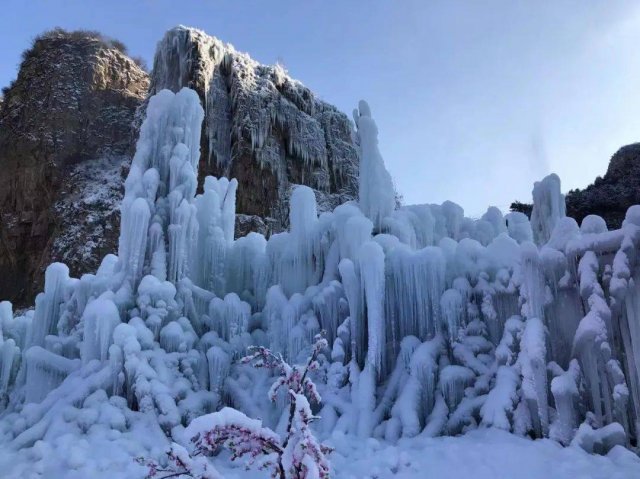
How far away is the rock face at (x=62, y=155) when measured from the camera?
24.0 meters

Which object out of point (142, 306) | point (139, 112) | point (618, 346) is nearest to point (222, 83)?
point (139, 112)

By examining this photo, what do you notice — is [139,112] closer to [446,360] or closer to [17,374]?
[17,374]

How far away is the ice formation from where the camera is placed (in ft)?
25.3

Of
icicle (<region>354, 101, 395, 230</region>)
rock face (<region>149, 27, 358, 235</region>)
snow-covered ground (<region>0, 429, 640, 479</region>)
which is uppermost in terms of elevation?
rock face (<region>149, 27, 358, 235</region>)

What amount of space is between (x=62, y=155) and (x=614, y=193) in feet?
75.4

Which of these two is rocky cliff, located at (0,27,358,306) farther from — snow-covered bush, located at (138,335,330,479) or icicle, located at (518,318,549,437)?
snow-covered bush, located at (138,335,330,479)

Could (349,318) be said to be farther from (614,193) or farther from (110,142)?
(110,142)

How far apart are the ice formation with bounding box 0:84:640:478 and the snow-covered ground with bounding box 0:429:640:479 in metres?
0.29

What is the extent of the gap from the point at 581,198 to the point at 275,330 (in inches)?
718

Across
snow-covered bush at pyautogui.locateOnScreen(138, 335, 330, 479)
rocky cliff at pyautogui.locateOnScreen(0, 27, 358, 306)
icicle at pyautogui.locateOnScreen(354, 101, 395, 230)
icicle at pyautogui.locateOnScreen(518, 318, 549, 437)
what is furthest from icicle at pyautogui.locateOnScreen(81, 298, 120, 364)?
rocky cliff at pyautogui.locateOnScreen(0, 27, 358, 306)

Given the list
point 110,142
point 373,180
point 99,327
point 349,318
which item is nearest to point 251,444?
point 349,318

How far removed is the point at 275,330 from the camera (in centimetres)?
1048

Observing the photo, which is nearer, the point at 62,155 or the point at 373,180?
the point at 373,180

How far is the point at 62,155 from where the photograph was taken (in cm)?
2591
